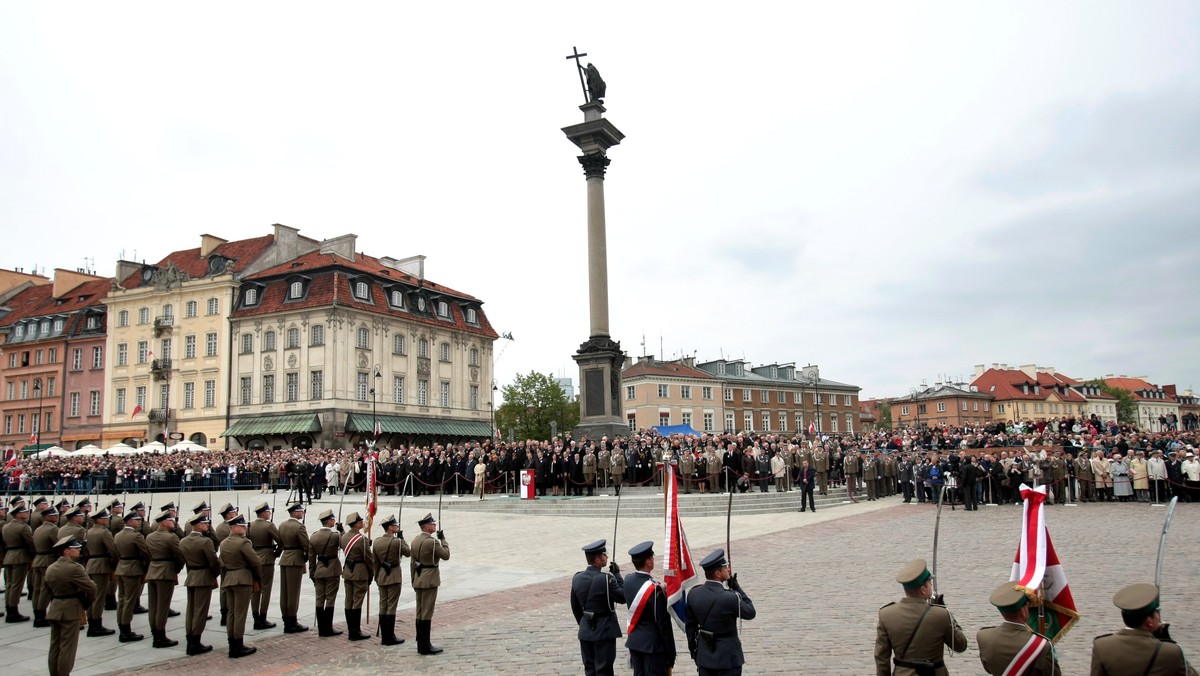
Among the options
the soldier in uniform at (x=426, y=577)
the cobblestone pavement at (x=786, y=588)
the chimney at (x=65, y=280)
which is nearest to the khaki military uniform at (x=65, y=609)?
the cobblestone pavement at (x=786, y=588)

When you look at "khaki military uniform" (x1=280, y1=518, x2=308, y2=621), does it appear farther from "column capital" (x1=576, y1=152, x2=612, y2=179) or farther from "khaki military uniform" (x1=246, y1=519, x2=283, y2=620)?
"column capital" (x1=576, y1=152, x2=612, y2=179)

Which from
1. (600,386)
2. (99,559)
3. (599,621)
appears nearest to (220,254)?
(600,386)

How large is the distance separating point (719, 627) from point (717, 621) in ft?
0.19

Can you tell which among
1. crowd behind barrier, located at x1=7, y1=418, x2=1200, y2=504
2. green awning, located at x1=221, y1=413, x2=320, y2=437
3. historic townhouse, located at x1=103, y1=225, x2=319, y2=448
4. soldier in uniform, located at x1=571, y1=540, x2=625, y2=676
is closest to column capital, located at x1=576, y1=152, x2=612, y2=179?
crowd behind barrier, located at x1=7, y1=418, x2=1200, y2=504

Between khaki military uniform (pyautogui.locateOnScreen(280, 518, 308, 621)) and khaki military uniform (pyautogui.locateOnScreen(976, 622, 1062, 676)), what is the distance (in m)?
9.37

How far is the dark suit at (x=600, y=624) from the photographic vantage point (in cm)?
775

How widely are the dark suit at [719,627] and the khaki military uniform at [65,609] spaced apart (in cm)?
737

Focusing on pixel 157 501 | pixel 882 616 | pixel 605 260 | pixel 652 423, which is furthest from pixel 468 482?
pixel 652 423

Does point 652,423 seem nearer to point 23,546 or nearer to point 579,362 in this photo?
point 579,362

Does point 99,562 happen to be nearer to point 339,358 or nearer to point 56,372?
point 339,358

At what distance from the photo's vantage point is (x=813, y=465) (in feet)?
86.5

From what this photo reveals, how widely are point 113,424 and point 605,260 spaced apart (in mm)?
48102

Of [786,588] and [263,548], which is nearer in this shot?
[263,548]

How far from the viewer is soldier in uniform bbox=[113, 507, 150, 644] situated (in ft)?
38.7
